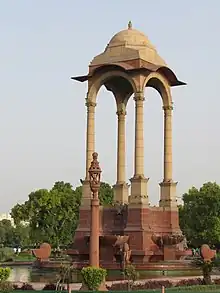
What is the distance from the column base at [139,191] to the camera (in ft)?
104

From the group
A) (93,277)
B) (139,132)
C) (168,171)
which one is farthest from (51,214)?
(93,277)

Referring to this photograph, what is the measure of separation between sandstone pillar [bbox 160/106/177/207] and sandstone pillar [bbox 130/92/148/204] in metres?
2.02

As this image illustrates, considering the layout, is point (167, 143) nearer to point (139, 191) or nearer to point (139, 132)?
point (139, 132)

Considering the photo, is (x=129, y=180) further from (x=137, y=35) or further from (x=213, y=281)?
(x=213, y=281)

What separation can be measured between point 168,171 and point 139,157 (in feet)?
8.26

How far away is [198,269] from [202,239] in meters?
Result: 24.5

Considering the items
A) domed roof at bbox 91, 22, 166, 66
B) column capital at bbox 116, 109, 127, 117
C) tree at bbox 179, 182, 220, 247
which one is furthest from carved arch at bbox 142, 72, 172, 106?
tree at bbox 179, 182, 220, 247

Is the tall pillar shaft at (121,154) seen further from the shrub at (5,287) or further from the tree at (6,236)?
the tree at (6,236)

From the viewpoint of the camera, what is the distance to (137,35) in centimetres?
3522

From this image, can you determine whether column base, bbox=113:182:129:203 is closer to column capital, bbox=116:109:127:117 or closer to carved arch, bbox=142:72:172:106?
column capital, bbox=116:109:127:117

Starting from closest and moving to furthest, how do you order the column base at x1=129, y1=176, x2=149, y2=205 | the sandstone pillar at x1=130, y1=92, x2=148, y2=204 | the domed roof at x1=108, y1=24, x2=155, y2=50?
the column base at x1=129, y1=176, x2=149, y2=205 < the sandstone pillar at x1=130, y1=92, x2=148, y2=204 < the domed roof at x1=108, y1=24, x2=155, y2=50

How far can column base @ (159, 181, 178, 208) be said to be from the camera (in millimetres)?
33688

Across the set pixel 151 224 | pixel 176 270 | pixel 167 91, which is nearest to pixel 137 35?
pixel 167 91

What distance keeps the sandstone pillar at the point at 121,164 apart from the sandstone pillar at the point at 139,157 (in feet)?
8.91
